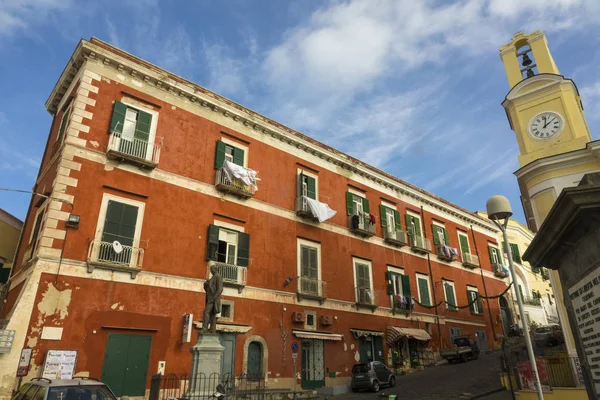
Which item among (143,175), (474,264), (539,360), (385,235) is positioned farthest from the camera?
(474,264)

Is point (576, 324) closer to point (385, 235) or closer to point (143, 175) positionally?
point (143, 175)

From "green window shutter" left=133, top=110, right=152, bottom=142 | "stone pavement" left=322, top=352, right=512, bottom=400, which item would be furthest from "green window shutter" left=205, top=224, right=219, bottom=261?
"stone pavement" left=322, top=352, right=512, bottom=400

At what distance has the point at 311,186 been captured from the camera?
73.5 feet

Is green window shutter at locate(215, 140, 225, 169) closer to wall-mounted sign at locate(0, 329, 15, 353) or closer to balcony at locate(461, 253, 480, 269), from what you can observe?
wall-mounted sign at locate(0, 329, 15, 353)

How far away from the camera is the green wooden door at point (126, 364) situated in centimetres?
1324

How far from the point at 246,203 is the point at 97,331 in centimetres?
798

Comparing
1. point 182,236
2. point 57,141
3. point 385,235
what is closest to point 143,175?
point 182,236

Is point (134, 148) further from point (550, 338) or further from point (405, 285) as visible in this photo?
point (550, 338)

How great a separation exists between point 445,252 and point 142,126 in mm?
20755

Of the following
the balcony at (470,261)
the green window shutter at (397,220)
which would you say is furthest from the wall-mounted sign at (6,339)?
the balcony at (470,261)

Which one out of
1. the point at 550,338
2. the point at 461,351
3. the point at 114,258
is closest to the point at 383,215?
the point at 461,351

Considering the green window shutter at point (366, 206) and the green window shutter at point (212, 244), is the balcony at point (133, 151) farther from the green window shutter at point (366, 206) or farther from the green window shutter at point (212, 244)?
the green window shutter at point (366, 206)

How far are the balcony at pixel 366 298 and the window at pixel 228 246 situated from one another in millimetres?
6967

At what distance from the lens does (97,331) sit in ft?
44.0
